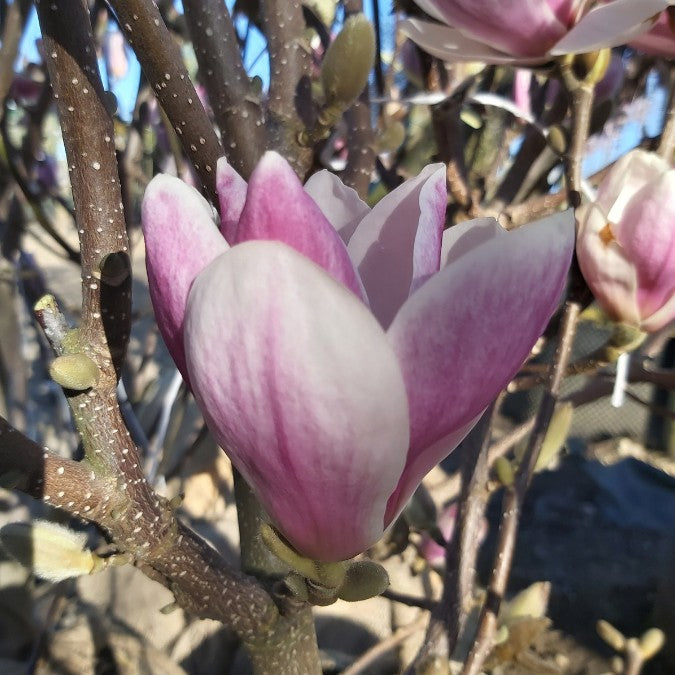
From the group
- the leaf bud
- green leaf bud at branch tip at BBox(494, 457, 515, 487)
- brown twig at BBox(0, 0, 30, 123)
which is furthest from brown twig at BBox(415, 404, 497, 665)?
brown twig at BBox(0, 0, 30, 123)

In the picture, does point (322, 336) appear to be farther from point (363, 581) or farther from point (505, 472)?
point (505, 472)

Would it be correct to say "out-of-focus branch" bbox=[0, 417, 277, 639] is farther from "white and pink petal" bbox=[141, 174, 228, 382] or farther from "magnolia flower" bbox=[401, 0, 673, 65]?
"magnolia flower" bbox=[401, 0, 673, 65]

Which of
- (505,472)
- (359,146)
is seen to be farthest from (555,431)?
(359,146)

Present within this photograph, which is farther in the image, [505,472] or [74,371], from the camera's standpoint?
Result: [505,472]

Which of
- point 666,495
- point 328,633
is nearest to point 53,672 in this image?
point 328,633

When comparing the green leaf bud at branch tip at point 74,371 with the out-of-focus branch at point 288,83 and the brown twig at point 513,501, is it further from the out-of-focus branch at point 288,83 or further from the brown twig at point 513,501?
the brown twig at point 513,501

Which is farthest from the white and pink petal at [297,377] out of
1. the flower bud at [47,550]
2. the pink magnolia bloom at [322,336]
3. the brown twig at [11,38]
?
the brown twig at [11,38]
